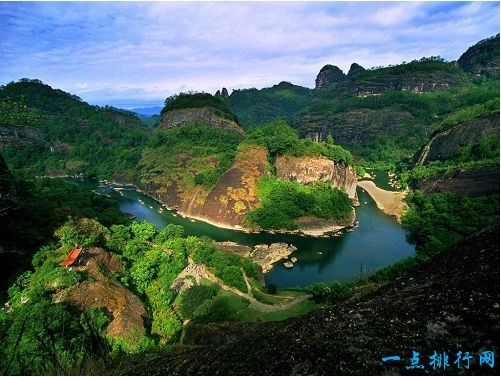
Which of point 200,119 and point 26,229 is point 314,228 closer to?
point 26,229

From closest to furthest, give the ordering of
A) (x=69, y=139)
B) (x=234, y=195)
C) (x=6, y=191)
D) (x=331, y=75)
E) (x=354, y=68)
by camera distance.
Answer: (x=6, y=191) → (x=234, y=195) → (x=69, y=139) → (x=354, y=68) → (x=331, y=75)

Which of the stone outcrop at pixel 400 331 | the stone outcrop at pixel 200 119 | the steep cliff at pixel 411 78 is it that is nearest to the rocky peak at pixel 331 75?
the steep cliff at pixel 411 78

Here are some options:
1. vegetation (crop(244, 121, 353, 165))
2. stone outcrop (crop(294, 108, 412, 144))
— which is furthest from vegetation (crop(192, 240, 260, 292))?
stone outcrop (crop(294, 108, 412, 144))

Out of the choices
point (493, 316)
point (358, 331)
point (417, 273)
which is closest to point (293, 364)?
point (358, 331)

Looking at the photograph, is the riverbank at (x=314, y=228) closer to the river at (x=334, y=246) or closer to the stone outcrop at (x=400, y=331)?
the river at (x=334, y=246)

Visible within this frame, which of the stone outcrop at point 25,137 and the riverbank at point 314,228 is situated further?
the stone outcrop at point 25,137

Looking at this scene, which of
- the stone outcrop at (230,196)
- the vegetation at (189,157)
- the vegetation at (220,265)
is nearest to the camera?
the vegetation at (220,265)

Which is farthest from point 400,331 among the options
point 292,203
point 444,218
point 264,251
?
point 292,203

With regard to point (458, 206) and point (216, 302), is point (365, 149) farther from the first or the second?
point (216, 302)
